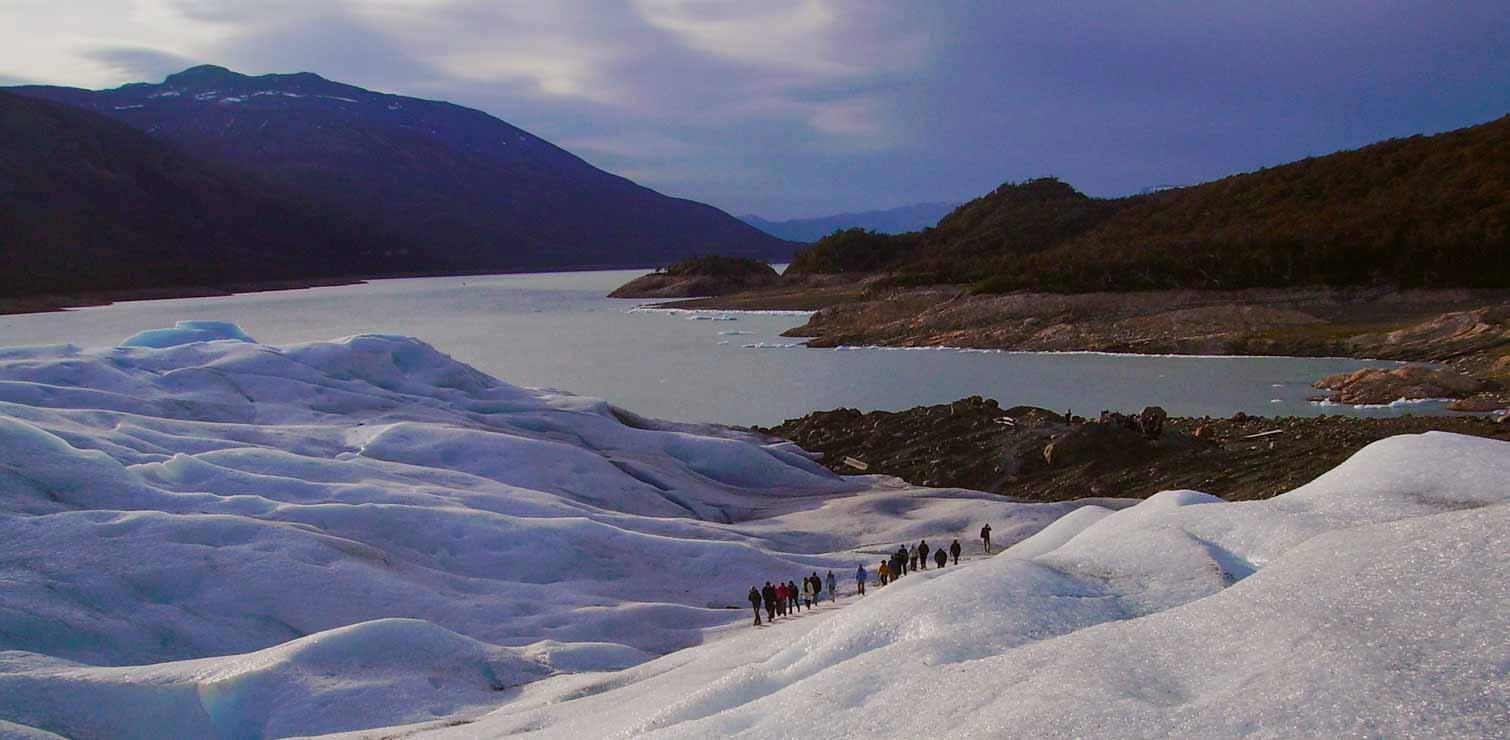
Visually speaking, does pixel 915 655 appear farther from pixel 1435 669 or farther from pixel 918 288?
pixel 918 288

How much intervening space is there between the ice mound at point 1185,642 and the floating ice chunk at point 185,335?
2572 centimetres

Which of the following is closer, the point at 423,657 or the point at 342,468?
the point at 423,657

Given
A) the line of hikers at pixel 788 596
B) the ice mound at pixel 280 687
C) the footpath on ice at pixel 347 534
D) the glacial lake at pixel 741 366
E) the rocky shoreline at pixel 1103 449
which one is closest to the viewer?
the ice mound at pixel 280 687

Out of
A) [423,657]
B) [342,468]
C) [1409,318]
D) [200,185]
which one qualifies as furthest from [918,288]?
[200,185]

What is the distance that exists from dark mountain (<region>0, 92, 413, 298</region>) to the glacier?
125063 mm

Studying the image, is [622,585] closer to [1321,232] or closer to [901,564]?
[901,564]

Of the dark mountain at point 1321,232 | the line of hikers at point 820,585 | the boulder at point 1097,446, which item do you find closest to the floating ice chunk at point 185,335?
the line of hikers at point 820,585

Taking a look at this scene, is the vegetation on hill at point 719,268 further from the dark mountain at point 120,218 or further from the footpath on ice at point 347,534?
the footpath on ice at point 347,534

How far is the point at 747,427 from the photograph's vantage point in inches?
1567

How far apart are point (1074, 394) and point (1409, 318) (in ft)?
77.7

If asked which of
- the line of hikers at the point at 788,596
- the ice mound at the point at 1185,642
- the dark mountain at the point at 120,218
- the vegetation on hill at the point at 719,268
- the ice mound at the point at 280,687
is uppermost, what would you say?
the dark mountain at the point at 120,218

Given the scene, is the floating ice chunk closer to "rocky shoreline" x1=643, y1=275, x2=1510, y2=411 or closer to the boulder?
the boulder

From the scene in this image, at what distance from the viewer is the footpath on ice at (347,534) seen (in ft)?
42.0

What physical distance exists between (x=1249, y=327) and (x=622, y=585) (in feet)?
157
